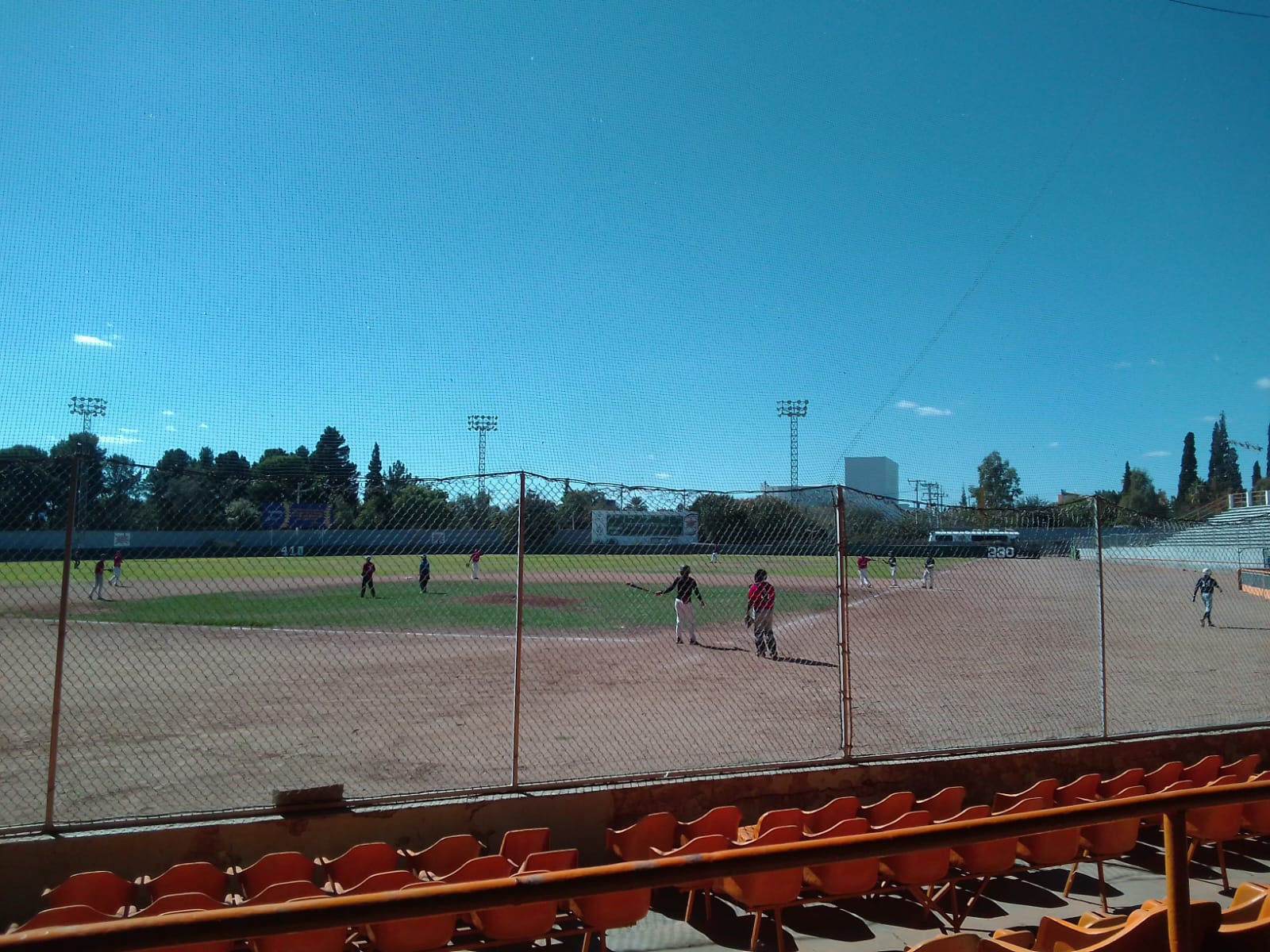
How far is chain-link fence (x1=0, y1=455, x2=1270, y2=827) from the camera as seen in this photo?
5828mm

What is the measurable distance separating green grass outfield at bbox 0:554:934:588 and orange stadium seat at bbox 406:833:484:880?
7.58 feet

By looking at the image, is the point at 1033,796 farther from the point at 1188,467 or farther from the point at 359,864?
the point at 1188,467

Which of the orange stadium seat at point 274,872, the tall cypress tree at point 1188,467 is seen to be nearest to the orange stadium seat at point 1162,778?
the orange stadium seat at point 274,872

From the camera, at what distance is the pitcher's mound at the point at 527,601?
24375mm

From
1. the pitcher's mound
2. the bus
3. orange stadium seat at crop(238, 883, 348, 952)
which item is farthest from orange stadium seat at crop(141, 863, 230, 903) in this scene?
the pitcher's mound

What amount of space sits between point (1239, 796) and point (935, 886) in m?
3.57

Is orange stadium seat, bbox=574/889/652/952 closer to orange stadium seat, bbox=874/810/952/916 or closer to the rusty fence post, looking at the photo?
orange stadium seat, bbox=874/810/952/916

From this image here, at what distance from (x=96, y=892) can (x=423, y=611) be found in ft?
61.9

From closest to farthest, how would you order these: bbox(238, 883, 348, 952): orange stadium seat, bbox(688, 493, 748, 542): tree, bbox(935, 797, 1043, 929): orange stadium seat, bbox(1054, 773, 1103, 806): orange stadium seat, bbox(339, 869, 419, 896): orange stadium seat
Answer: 1. bbox(238, 883, 348, 952): orange stadium seat
2. bbox(339, 869, 419, 896): orange stadium seat
3. bbox(935, 797, 1043, 929): orange stadium seat
4. bbox(1054, 773, 1103, 806): orange stadium seat
5. bbox(688, 493, 748, 542): tree

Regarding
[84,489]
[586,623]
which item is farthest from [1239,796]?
[586,623]

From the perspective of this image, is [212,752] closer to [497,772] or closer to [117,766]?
[117,766]

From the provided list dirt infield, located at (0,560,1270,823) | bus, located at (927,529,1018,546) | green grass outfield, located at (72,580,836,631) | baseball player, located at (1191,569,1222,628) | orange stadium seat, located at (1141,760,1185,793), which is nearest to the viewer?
orange stadium seat, located at (1141,760,1185,793)

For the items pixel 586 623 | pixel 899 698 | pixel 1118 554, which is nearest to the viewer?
pixel 899 698

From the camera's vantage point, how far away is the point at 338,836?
5.39 metres
